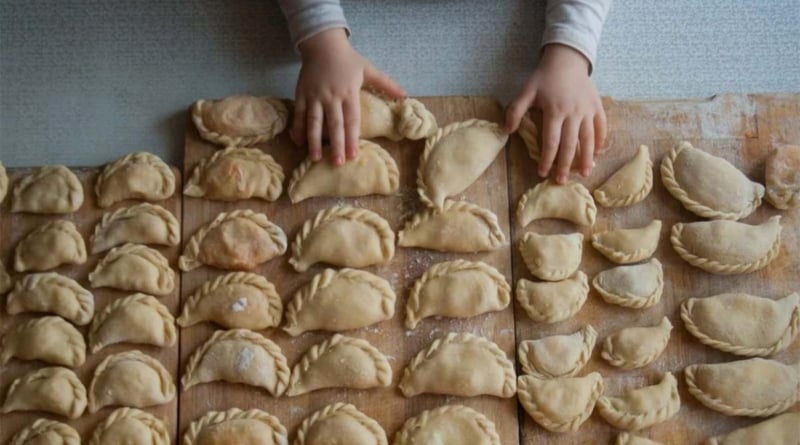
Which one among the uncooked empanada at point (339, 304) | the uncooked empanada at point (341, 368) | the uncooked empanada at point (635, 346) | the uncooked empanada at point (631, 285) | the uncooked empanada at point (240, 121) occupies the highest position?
the uncooked empanada at point (240, 121)

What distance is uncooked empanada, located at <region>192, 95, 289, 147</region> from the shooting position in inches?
50.1

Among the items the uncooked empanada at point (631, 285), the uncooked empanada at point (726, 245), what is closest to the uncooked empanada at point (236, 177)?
the uncooked empanada at point (631, 285)

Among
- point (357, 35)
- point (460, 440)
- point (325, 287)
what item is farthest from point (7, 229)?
point (460, 440)

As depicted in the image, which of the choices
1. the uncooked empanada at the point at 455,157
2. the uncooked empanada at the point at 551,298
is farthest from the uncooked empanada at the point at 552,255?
the uncooked empanada at the point at 455,157

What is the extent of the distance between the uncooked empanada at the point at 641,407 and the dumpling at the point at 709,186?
0.27 metres

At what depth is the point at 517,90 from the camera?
4.48 ft

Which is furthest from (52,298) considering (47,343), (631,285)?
(631,285)

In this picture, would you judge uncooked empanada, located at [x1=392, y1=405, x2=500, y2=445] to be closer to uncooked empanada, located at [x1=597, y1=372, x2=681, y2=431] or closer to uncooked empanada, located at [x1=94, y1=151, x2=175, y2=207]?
uncooked empanada, located at [x1=597, y1=372, x2=681, y2=431]

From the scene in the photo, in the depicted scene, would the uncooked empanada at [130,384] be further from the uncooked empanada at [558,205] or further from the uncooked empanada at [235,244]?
the uncooked empanada at [558,205]

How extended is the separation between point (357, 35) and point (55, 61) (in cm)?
49

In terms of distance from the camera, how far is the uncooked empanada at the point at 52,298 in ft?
3.99

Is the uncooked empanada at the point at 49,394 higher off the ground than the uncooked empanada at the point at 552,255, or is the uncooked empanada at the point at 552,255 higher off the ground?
the uncooked empanada at the point at 552,255

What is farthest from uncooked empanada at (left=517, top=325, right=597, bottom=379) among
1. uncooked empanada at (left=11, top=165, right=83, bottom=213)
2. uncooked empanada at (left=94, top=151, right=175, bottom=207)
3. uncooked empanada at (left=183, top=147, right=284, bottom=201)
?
uncooked empanada at (left=11, top=165, right=83, bottom=213)

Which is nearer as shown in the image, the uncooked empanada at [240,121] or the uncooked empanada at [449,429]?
the uncooked empanada at [449,429]
